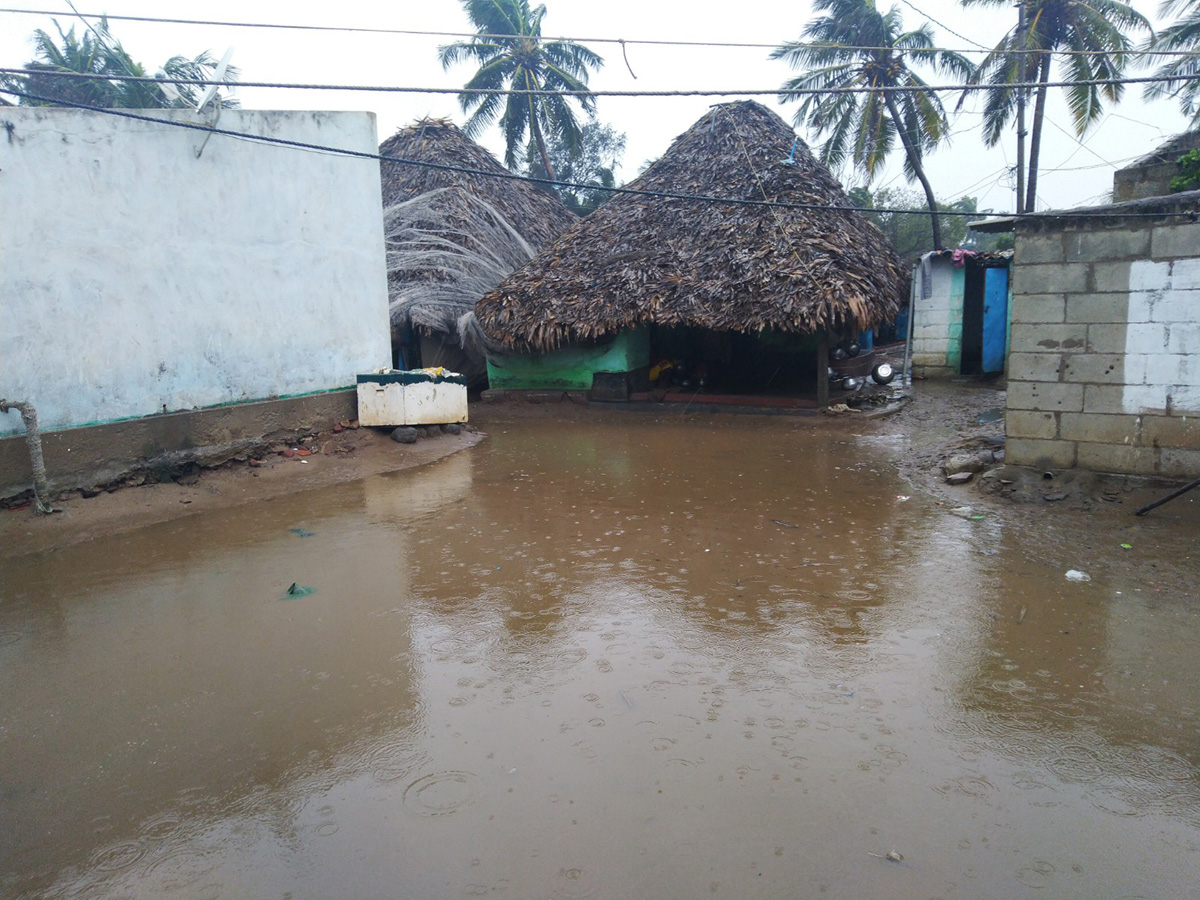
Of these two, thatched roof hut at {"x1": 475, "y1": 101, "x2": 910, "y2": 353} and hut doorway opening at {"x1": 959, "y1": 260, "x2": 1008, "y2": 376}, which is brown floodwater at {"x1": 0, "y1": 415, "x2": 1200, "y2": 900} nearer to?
thatched roof hut at {"x1": 475, "y1": 101, "x2": 910, "y2": 353}

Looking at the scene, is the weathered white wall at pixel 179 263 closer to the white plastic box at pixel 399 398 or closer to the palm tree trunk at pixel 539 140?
→ the white plastic box at pixel 399 398

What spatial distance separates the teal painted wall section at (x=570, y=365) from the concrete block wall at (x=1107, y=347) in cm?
763

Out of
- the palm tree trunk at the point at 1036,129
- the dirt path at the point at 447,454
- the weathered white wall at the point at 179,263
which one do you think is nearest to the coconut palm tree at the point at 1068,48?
the palm tree trunk at the point at 1036,129

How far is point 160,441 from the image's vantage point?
25.7 ft

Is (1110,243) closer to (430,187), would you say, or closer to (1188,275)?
(1188,275)

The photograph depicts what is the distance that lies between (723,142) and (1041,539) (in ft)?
36.0

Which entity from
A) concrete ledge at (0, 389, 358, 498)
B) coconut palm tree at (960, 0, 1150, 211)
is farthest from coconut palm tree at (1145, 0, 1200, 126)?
concrete ledge at (0, 389, 358, 498)

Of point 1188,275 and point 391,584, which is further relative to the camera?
point 1188,275

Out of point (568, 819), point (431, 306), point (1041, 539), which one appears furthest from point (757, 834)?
point (431, 306)

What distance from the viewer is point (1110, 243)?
6.74 meters

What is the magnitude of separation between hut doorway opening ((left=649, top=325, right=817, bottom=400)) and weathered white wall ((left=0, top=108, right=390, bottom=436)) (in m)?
6.25

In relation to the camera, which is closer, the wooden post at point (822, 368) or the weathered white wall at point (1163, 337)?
the weathered white wall at point (1163, 337)

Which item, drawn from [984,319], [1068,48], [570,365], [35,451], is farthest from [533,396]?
[1068,48]

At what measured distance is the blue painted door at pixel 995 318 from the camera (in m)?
14.4
